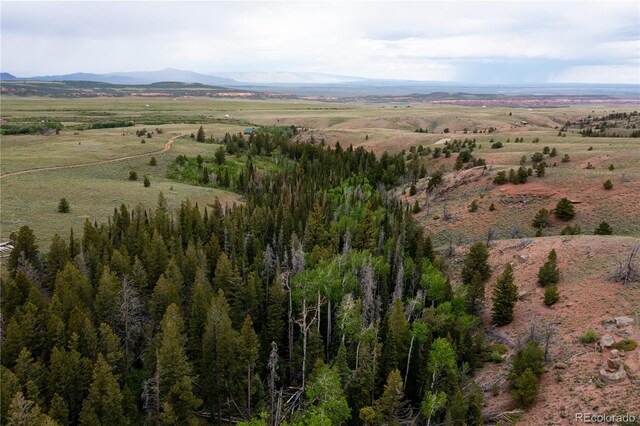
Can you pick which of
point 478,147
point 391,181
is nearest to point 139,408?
point 391,181

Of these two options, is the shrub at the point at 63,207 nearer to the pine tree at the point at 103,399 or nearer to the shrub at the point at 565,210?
the pine tree at the point at 103,399

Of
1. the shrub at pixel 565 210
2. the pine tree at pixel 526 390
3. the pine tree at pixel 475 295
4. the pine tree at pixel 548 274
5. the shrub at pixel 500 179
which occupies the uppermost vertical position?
the shrub at pixel 500 179

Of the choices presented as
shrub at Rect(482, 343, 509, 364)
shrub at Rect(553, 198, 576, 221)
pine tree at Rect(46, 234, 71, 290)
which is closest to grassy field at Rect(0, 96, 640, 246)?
shrub at Rect(553, 198, 576, 221)

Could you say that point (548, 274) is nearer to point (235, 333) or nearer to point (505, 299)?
point (505, 299)

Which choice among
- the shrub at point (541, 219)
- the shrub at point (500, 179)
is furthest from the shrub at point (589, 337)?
the shrub at point (500, 179)

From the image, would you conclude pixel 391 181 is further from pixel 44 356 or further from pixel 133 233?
pixel 44 356

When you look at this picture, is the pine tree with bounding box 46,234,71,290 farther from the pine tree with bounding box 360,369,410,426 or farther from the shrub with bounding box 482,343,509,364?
the shrub with bounding box 482,343,509,364
